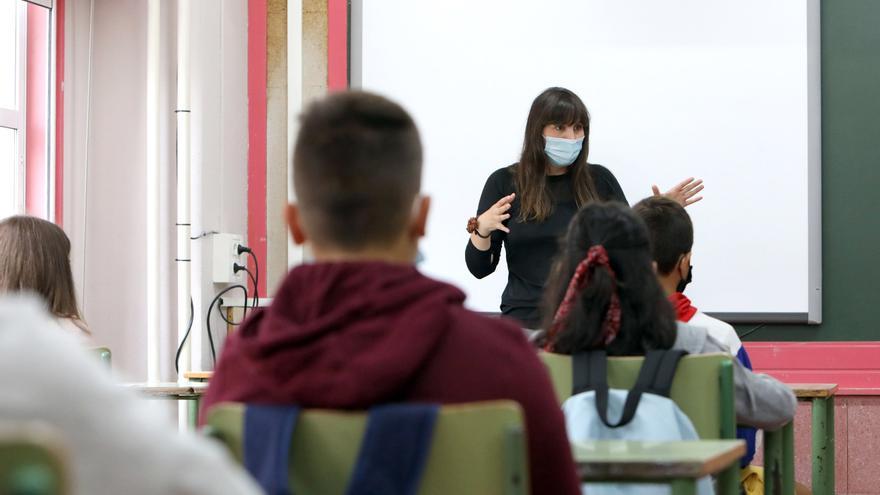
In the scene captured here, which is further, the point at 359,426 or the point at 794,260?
the point at 794,260

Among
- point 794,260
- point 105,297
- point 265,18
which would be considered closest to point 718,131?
point 794,260

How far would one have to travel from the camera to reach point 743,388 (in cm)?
222

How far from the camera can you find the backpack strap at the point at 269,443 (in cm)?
124

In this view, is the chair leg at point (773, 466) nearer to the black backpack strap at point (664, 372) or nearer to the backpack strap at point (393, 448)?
the black backpack strap at point (664, 372)

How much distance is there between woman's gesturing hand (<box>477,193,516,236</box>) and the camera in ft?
11.3

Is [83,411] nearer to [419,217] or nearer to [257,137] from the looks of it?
[419,217]

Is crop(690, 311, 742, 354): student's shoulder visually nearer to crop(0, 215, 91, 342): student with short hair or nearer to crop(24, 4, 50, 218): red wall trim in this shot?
crop(0, 215, 91, 342): student with short hair

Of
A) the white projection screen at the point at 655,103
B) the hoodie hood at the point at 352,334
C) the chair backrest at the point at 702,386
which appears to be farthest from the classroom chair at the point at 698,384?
the white projection screen at the point at 655,103

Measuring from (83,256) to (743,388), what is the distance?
301 cm

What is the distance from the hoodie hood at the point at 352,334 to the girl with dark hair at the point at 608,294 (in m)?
0.77

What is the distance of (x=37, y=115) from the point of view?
171 inches

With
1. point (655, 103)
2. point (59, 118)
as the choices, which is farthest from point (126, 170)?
point (655, 103)

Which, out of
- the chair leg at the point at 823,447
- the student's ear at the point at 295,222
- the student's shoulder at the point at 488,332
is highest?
the student's ear at the point at 295,222

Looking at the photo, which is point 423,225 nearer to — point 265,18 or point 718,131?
point 718,131
